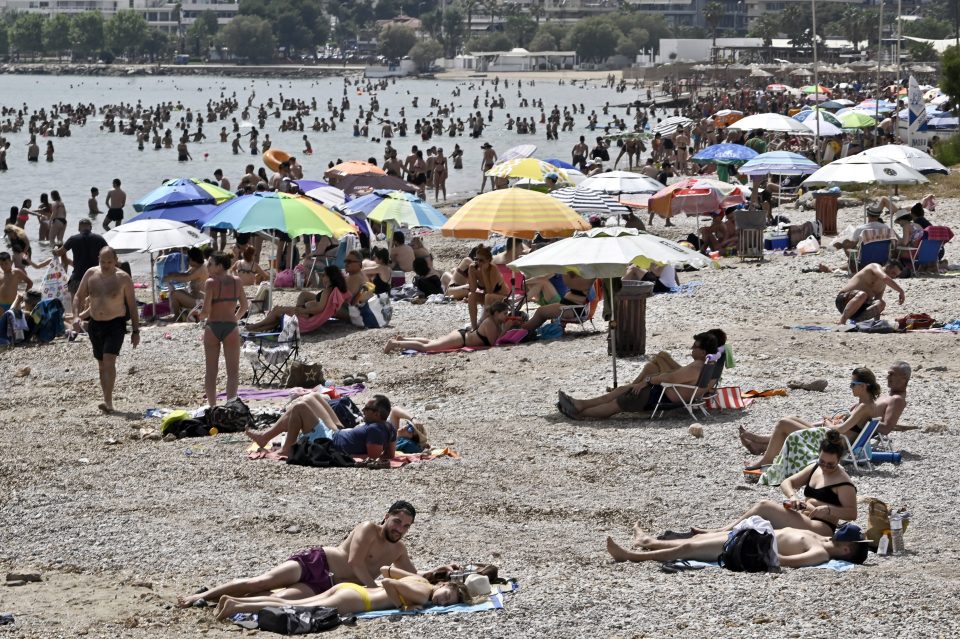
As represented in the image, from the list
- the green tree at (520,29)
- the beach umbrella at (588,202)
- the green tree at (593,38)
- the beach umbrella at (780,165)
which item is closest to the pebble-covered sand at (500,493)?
the beach umbrella at (588,202)

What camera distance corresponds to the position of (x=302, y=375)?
39.5 ft

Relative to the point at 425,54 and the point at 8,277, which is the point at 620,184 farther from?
the point at 425,54

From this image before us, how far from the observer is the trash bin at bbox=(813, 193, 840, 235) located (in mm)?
20297

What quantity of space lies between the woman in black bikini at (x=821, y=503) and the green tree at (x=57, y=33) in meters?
166

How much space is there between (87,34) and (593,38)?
184 feet

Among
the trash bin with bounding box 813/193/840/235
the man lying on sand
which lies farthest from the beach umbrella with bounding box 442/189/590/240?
the trash bin with bounding box 813/193/840/235

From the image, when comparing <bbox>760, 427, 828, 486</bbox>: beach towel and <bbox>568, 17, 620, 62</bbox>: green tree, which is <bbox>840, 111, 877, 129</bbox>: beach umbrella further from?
<bbox>568, 17, 620, 62</bbox>: green tree

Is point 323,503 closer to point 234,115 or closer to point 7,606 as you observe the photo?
point 7,606

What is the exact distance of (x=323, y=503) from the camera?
8.38 meters

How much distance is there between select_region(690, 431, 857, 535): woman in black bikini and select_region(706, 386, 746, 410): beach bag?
2.65 meters

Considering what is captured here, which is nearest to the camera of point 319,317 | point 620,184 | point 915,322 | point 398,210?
point 915,322

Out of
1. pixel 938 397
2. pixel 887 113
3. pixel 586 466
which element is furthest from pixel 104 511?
pixel 887 113

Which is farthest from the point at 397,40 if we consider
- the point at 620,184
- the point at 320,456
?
the point at 320,456

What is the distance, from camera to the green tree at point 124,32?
6304 inches
